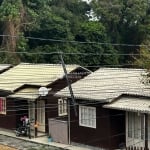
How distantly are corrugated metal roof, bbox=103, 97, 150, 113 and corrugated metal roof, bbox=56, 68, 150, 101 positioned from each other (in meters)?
0.29

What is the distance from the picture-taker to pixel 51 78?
A: 2505 cm

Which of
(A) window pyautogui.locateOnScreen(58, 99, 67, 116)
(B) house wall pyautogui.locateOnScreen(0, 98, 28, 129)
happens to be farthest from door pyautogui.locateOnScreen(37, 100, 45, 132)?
(A) window pyautogui.locateOnScreen(58, 99, 67, 116)

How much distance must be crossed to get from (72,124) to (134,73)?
408 centimetres

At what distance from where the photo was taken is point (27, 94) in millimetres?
24562

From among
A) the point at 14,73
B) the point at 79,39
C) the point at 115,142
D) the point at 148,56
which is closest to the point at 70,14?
the point at 79,39

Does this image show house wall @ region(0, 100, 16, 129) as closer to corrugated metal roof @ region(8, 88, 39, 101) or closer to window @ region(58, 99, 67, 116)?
corrugated metal roof @ region(8, 88, 39, 101)

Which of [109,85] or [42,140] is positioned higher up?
[109,85]

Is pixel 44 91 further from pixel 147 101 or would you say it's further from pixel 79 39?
pixel 79 39

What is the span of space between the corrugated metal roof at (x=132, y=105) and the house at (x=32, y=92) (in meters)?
5.06

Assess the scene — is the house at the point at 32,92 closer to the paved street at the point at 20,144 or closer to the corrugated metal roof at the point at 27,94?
the corrugated metal roof at the point at 27,94

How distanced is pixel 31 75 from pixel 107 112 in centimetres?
736

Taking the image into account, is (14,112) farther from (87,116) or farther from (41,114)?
(87,116)

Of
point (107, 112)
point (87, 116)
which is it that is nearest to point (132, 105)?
point (107, 112)

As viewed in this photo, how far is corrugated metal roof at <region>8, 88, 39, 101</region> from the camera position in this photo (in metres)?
23.9
